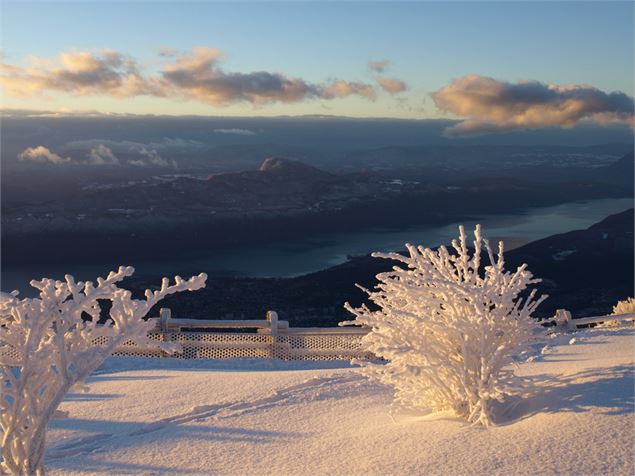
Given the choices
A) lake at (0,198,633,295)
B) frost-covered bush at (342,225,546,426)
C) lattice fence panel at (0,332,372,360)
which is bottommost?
lake at (0,198,633,295)

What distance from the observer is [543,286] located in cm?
3919

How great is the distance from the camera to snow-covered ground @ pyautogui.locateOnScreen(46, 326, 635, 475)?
6027 millimetres

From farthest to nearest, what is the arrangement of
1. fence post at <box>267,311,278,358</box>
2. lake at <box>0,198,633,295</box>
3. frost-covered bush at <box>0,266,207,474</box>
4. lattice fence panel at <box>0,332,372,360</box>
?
lake at <box>0,198,633,295</box> → fence post at <box>267,311,278,358</box> → lattice fence panel at <box>0,332,372,360</box> → frost-covered bush at <box>0,266,207,474</box>

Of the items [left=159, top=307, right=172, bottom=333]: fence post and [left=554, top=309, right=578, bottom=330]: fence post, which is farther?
[left=554, top=309, right=578, bottom=330]: fence post

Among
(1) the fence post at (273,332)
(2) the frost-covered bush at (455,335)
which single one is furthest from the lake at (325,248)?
(2) the frost-covered bush at (455,335)

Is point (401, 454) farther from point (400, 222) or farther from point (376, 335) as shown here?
point (400, 222)

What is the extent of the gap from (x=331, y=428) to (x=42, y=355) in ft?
10.7

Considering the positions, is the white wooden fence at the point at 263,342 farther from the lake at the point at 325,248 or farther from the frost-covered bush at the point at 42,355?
the lake at the point at 325,248

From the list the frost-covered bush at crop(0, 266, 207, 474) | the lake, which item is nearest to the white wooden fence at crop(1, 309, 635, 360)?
the frost-covered bush at crop(0, 266, 207, 474)

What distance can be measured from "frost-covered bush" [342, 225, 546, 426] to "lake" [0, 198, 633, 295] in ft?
142

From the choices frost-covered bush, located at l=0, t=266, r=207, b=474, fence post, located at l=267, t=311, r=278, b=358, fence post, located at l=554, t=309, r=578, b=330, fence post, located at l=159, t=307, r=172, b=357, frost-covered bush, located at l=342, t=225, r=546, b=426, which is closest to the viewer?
frost-covered bush, located at l=0, t=266, r=207, b=474

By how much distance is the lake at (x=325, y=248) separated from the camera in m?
Result: 57.3

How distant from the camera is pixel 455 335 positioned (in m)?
7.38

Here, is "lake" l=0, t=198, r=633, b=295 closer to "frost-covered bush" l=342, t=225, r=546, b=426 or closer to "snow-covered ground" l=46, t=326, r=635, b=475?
"snow-covered ground" l=46, t=326, r=635, b=475
